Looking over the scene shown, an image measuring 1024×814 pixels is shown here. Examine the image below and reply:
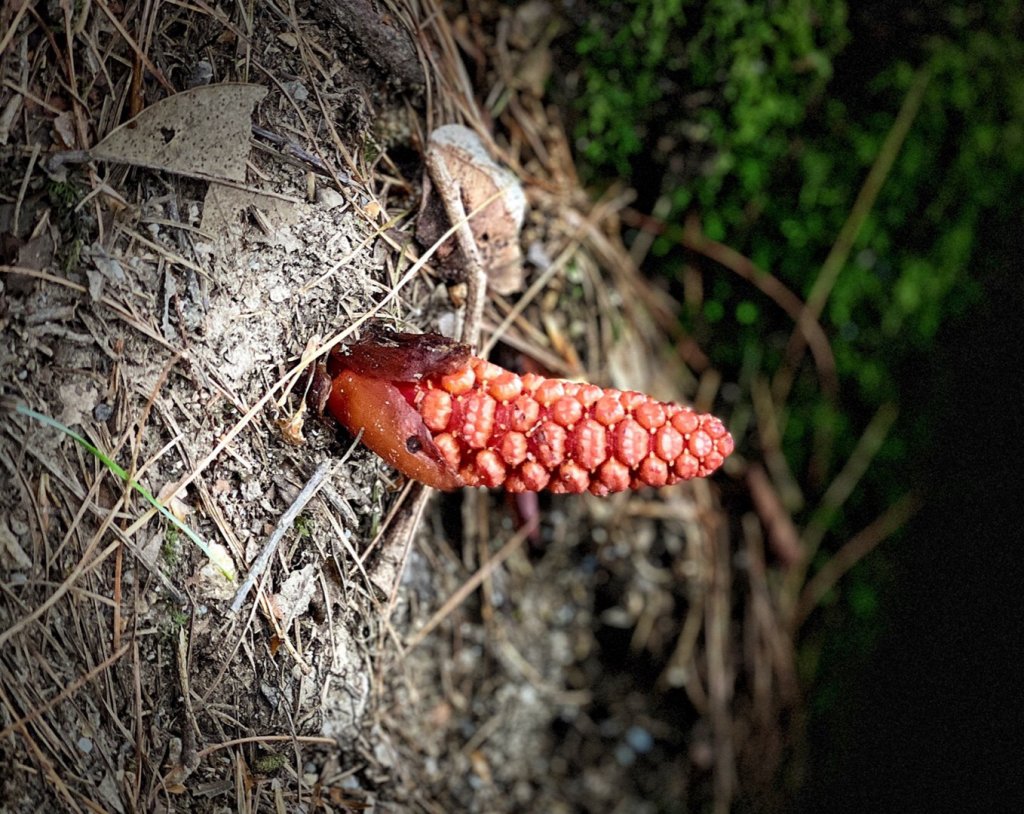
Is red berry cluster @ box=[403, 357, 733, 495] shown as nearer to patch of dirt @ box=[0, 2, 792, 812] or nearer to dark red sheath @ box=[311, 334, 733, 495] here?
dark red sheath @ box=[311, 334, 733, 495]

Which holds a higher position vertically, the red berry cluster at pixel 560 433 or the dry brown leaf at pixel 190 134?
the dry brown leaf at pixel 190 134

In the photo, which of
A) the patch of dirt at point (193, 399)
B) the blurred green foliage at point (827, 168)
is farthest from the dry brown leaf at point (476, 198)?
the blurred green foliage at point (827, 168)

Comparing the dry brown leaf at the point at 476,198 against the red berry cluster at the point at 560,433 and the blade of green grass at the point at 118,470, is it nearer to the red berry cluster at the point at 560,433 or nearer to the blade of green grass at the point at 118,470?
the red berry cluster at the point at 560,433

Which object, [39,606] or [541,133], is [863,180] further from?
[39,606]

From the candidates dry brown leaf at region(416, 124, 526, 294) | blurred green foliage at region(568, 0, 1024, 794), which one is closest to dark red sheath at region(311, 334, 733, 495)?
dry brown leaf at region(416, 124, 526, 294)

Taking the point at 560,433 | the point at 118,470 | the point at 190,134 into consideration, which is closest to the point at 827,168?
the point at 560,433

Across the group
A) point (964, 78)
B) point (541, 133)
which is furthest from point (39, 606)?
point (964, 78)

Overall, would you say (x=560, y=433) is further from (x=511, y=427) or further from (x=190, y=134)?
(x=190, y=134)
